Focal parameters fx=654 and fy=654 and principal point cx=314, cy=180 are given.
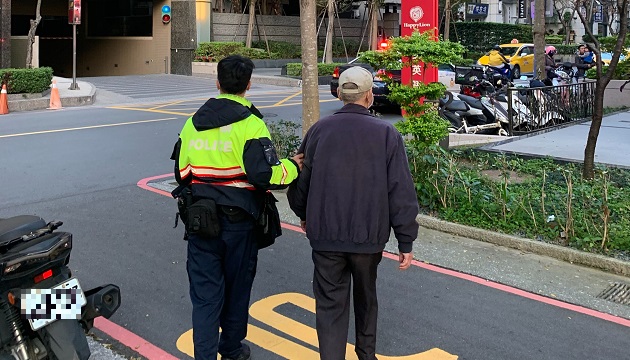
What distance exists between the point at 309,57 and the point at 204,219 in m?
4.89

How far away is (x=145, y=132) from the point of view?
13.4 metres

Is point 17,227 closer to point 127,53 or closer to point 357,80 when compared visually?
point 357,80

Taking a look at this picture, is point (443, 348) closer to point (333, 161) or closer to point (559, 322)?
point (559, 322)

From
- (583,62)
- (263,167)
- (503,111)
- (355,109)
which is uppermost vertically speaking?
(583,62)

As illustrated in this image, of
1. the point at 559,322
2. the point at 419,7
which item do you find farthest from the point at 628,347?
the point at 419,7

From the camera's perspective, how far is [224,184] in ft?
12.1

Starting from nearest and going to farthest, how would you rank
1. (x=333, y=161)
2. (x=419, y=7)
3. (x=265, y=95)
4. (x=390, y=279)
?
1. (x=333, y=161)
2. (x=390, y=279)
3. (x=419, y=7)
4. (x=265, y=95)

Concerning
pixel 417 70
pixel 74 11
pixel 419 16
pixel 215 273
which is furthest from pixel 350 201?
pixel 74 11

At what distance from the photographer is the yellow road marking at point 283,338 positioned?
13.8 feet

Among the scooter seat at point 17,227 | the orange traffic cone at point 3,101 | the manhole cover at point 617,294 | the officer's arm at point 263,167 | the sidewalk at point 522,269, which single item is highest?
the orange traffic cone at point 3,101

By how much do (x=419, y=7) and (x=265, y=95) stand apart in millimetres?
13510

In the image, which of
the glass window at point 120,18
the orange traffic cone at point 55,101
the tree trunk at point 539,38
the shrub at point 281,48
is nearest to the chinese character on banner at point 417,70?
the tree trunk at point 539,38

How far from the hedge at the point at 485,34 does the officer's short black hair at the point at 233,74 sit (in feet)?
153

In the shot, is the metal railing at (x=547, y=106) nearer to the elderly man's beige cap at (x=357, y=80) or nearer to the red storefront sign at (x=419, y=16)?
the red storefront sign at (x=419, y=16)
